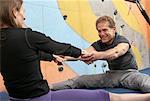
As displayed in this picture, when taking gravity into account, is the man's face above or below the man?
above

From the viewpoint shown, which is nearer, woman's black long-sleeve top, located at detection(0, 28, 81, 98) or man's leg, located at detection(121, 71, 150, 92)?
woman's black long-sleeve top, located at detection(0, 28, 81, 98)

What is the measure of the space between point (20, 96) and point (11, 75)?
108 mm

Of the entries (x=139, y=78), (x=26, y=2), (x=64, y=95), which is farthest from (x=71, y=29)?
(x=64, y=95)

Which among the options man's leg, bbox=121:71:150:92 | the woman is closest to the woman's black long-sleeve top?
the woman

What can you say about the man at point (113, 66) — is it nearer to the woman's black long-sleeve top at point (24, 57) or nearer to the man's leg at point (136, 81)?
the man's leg at point (136, 81)

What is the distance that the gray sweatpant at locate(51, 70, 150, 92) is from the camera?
1933 mm

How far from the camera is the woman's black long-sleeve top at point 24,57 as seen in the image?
4.06 feet

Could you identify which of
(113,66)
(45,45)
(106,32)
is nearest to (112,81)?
(113,66)

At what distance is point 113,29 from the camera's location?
213cm

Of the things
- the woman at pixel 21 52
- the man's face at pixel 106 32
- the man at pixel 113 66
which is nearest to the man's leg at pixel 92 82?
the man at pixel 113 66

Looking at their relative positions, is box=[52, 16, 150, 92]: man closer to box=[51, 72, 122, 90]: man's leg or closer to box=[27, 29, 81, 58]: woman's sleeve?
box=[51, 72, 122, 90]: man's leg

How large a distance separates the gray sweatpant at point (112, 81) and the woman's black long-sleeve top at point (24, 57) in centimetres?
77

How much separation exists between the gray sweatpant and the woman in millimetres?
746

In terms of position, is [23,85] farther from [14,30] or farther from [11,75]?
[14,30]
